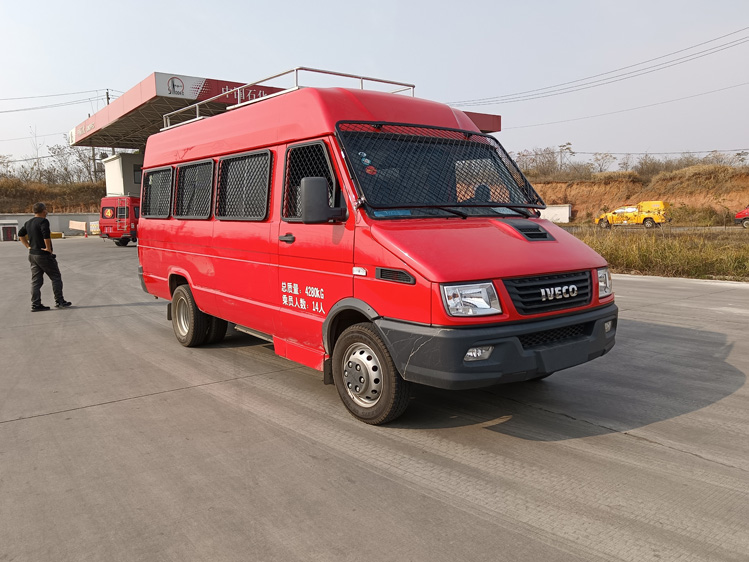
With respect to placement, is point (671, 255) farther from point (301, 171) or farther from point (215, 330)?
point (301, 171)

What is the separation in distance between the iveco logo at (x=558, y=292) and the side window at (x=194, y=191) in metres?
4.00

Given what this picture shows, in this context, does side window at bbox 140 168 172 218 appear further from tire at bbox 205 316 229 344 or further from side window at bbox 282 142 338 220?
side window at bbox 282 142 338 220

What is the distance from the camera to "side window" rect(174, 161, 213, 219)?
21.2ft

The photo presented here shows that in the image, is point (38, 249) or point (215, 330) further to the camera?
point (38, 249)

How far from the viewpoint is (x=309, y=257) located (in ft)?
15.8

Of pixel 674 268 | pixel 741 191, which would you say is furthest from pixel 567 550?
pixel 741 191

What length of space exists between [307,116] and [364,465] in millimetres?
2908

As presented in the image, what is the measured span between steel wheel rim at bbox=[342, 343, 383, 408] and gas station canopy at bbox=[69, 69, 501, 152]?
15694mm

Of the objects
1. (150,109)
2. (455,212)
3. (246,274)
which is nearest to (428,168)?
(455,212)

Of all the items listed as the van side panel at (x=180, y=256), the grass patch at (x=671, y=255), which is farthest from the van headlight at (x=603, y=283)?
the grass patch at (x=671, y=255)

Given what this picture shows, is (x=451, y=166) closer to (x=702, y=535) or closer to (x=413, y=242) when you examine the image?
(x=413, y=242)

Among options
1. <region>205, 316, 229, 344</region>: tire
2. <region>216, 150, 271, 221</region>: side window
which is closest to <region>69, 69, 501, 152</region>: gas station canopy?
<region>205, 316, 229, 344</region>: tire

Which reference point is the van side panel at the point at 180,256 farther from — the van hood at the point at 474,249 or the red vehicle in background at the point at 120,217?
the red vehicle in background at the point at 120,217

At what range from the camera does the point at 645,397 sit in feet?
16.5
